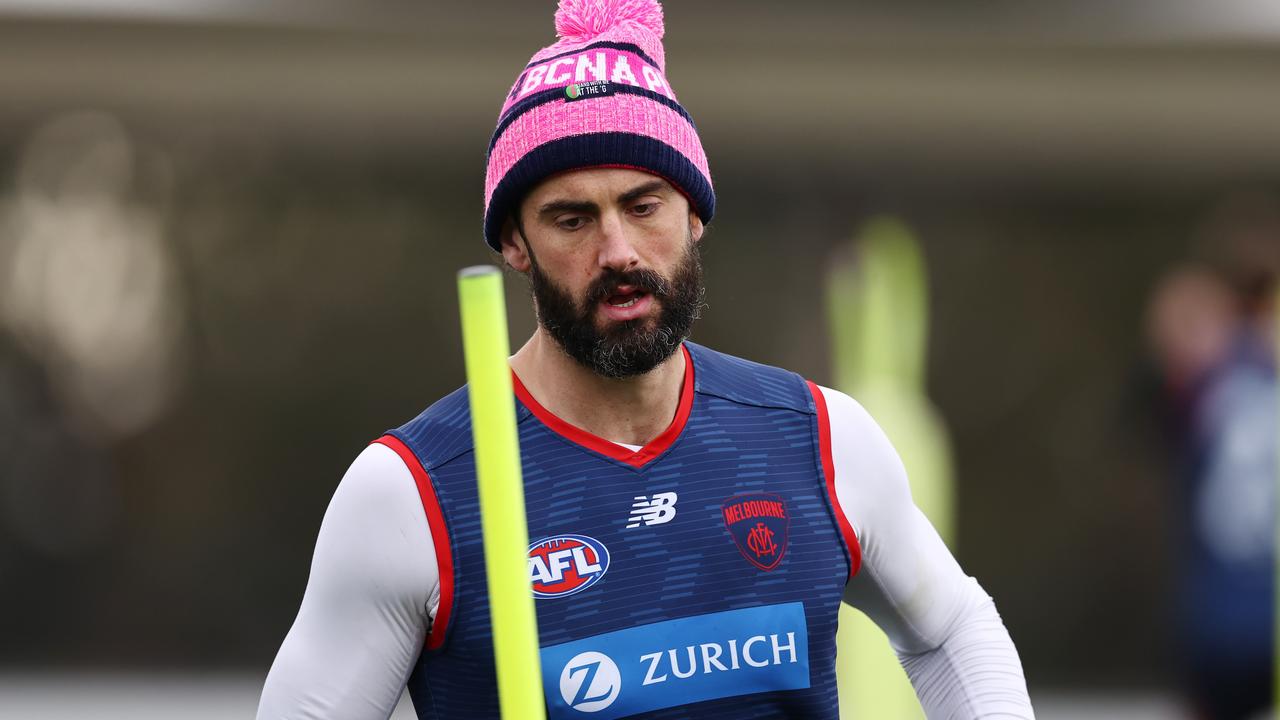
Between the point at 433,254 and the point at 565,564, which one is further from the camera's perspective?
the point at 433,254

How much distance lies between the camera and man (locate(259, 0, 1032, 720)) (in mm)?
2078

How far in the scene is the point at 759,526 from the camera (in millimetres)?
2197

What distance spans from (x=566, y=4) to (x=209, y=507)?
7.80 m

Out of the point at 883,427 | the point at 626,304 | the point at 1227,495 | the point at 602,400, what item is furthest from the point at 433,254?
the point at 626,304

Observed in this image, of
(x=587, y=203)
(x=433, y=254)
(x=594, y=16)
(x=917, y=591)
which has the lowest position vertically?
(x=917, y=591)

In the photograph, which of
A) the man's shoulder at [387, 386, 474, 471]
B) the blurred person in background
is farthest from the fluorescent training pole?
the blurred person in background

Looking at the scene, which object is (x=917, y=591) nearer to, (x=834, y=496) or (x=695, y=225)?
(x=834, y=496)

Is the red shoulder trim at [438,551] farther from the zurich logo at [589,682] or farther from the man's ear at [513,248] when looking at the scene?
the man's ear at [513,248]

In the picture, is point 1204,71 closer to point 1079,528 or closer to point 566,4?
point 1079,528

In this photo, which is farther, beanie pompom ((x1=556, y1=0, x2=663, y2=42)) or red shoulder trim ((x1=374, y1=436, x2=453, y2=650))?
beanie pompom ((x1=556, y1=0, x2=663, y2=42))

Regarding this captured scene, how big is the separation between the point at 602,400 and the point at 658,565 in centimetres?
24

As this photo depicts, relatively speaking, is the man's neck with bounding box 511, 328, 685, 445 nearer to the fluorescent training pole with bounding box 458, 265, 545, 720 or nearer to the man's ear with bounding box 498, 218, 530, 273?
the man's ear with bounding box 498, 218, 530, 273

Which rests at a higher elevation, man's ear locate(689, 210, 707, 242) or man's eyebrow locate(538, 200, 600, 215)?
man's ear locate(689, 210, 707, 242)

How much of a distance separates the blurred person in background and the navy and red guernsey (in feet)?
12.2
